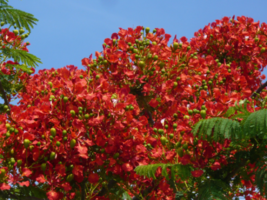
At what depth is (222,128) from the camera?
2328mm

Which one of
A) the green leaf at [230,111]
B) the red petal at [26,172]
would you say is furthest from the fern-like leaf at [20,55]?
the green leaf at [230,111]

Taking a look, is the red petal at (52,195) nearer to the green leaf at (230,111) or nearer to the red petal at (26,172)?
the red petal at (26,172)

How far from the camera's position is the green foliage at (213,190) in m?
2.51

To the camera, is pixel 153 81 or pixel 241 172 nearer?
pixel 241 172

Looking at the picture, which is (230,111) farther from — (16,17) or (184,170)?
(16,17)

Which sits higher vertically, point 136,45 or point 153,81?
point 136,45

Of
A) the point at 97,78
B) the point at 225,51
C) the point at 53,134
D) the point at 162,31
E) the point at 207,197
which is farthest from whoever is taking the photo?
the point at 225,51

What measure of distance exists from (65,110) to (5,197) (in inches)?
43.0

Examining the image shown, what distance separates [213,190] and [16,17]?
12.2ft

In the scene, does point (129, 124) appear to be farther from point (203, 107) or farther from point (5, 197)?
point (5, 197)

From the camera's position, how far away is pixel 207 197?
2.53 metres

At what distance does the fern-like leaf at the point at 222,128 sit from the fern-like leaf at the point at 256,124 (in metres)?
0.08

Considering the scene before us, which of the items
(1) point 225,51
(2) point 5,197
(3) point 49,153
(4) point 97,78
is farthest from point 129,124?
(1) point 225,51

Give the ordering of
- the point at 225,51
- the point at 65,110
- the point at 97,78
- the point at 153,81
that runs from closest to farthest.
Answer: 1. the point at 65,110
2. the point at 97,78
3. the point at 153,81
4. the point at 225,51
